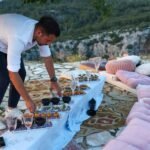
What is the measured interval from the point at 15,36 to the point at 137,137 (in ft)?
3.99

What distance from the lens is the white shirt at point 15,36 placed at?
338 cm

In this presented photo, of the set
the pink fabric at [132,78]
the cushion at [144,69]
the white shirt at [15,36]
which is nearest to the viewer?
the white shirt at [15,36]

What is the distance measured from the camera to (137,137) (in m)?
3.20

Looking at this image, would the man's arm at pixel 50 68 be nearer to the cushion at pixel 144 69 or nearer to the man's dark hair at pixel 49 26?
the man's dark hair at pixel 49 26

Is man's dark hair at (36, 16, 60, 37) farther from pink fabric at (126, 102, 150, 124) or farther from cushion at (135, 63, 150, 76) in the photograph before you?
cushion at (135, 63, 150, 76)

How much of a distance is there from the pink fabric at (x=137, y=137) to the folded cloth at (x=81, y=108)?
0.70 metres

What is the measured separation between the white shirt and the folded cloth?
76cm

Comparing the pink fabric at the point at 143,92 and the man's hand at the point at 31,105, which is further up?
the man's hand at the point at 31,105

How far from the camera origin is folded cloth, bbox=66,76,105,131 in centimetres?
399

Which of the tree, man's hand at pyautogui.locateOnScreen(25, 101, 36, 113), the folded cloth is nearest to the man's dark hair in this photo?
man's hand at pyautogui.locateOnScreen(25, 101, 36, 113)

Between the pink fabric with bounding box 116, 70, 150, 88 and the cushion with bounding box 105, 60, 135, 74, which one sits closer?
the pink fabric with bounding box 116, 70, 150, 88

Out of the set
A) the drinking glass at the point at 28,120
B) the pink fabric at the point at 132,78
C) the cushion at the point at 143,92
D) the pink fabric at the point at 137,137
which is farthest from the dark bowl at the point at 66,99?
the pink fabric at the point at 132,78

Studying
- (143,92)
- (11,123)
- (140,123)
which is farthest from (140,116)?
(11,123)

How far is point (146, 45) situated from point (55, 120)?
23.7 feet
